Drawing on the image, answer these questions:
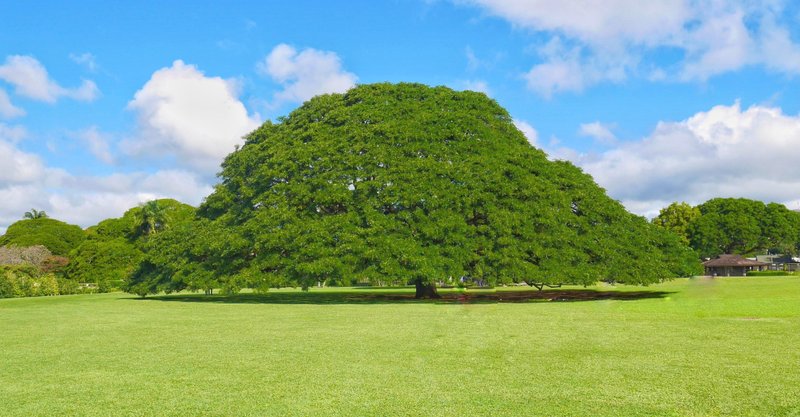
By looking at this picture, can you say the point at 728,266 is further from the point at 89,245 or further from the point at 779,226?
the point at 89,245

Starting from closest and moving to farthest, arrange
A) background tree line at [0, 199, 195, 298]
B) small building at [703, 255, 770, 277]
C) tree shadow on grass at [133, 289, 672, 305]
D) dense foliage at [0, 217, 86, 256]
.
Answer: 1. tree shadow on grass at [133, 289, 672, 305]
2. background tree line at [0, 199, 195, 298]
3. small building at [703, 255, 770, 277]
4. dense foliage at [0, 217, 86, 256]

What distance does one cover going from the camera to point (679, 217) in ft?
355

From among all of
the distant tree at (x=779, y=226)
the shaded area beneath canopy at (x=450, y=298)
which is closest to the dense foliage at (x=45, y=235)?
the shaded area beneath canopy at (x=450, y=298)

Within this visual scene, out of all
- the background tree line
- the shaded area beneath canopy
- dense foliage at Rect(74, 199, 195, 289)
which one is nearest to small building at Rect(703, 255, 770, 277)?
the shaded area beneath canopy

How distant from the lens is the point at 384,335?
13.4 m

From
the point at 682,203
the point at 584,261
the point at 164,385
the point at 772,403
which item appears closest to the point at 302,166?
the point at 584,261

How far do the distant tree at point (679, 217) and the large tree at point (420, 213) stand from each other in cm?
8295

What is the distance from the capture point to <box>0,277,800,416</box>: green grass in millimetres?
6938

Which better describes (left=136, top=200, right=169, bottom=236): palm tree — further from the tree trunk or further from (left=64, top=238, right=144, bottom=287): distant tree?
the tree trunk

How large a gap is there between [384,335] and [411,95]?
22.7 m

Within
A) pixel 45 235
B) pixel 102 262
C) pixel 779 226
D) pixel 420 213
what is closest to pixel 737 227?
pixel 779 226

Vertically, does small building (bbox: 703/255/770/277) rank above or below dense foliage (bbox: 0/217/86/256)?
below

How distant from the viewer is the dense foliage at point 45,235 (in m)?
93.0

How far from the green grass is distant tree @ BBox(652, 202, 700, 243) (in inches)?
3866
